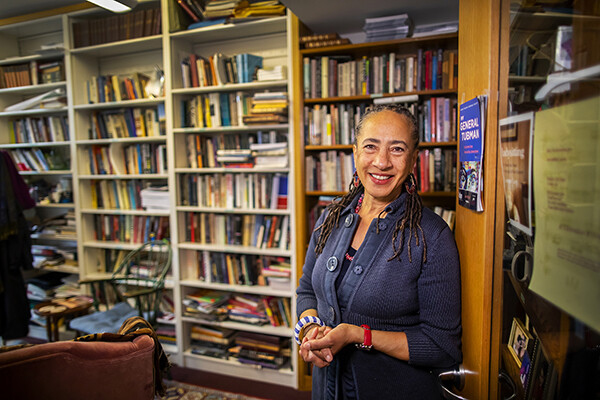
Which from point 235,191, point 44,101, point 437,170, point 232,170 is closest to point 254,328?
point 235,191

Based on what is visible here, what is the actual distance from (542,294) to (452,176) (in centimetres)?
182

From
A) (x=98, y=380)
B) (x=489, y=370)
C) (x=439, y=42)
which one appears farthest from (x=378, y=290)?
(x=439, y=42)

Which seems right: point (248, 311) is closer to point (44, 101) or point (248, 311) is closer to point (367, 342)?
point (367, 342)

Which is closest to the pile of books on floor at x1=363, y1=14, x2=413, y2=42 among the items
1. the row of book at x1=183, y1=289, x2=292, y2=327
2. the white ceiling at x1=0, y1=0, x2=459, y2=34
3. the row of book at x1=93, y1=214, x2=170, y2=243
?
the white ceiling at x1=0, y1=0, x2=459, y2=34

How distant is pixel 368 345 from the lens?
3.57 feet

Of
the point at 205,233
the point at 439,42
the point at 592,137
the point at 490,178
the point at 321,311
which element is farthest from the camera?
the point at 205,233

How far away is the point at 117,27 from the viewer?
3104mm

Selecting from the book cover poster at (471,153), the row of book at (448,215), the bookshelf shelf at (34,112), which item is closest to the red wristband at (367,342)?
the book cover poster at (471,153)

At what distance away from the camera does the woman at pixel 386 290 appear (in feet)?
3.44

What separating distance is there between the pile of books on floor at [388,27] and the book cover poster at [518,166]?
72.2 inches

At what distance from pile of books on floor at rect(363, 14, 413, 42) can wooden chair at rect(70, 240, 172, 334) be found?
2.21 meters

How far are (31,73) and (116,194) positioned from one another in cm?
141

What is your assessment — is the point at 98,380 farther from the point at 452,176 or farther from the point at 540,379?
the point at 452,176

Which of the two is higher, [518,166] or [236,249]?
[518,166]
